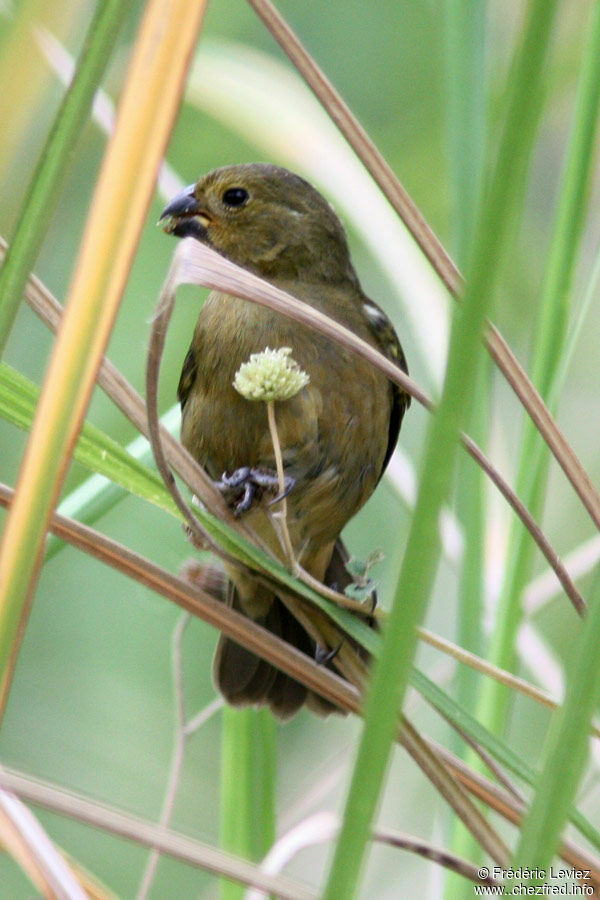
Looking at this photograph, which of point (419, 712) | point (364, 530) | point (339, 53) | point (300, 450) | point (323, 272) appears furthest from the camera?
point (339, 53)

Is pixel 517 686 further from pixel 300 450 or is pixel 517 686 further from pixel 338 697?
pixel 300 450

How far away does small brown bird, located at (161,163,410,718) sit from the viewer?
7.00 ft

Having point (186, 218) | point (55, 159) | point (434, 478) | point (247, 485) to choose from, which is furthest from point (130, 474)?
point (186, 218)

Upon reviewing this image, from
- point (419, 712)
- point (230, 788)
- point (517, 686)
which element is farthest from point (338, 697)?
point (419, 712)

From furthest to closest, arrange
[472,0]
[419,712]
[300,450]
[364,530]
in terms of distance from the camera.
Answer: [364,530]
[419,712]
[300,450]
[472,0]

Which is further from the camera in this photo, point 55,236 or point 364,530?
point 364,530

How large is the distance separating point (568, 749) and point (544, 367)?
0.85m

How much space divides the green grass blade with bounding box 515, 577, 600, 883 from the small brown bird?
3.43 ft

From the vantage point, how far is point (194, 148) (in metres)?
3.38

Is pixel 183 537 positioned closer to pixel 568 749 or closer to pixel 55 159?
pixel 55 159

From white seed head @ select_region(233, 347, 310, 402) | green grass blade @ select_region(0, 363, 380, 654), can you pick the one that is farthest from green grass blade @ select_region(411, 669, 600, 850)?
white seed head @ select_region(233, 347, 310, 402)

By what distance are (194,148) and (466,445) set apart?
2265mm

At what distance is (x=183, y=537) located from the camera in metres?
2.94

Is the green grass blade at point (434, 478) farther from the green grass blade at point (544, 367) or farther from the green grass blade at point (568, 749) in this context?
the green grass blade at point (544, 367)
